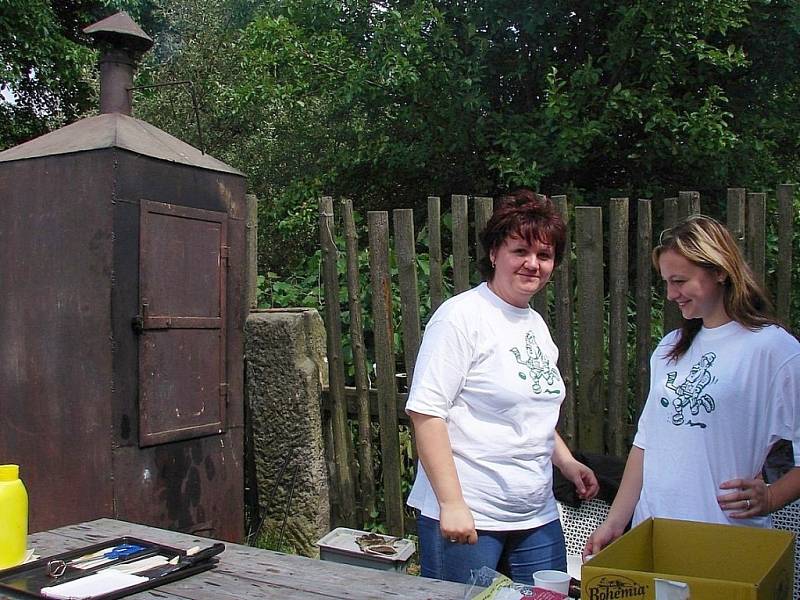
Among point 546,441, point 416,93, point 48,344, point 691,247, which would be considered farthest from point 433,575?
point 416,93

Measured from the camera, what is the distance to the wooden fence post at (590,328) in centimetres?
335

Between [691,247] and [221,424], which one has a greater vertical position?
[691,247]

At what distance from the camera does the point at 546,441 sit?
2213 millimetres

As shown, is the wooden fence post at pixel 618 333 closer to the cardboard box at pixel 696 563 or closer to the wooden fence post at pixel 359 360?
the wooden fence post at pixel 359 360

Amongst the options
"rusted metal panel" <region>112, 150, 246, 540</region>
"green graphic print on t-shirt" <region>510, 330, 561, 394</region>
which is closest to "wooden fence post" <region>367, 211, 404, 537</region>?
"rusted metal panel" <region>112, 150, 246, 540</region>

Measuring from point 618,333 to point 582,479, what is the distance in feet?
3.90

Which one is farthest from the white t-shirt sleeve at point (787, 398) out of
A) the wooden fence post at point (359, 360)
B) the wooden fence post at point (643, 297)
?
the wooden fence post at point (359, 360)

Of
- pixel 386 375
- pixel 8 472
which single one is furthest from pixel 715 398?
pixel 386 375

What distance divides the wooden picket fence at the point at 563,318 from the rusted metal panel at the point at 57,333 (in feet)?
3.79

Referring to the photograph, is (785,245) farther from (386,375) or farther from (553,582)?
(553,582)

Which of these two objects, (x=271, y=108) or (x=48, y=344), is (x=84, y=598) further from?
(x=271, y=108)

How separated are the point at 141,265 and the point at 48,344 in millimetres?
561

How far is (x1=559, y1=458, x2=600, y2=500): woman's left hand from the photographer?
7.72 feet

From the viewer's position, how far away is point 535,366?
2.22m
